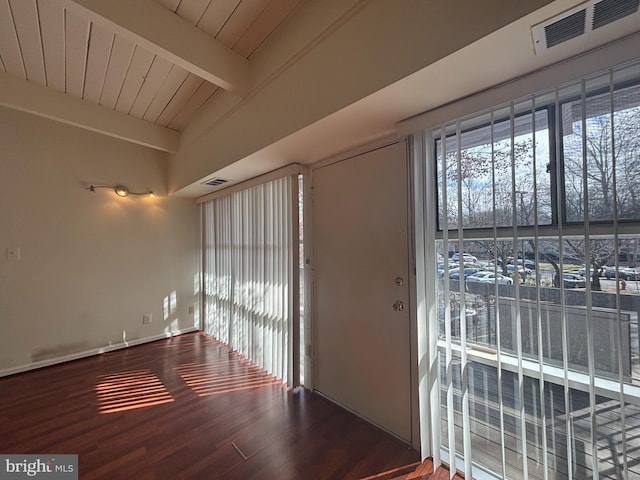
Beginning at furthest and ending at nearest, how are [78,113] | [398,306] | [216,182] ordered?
[216,182] < [78,113] < [398,306]

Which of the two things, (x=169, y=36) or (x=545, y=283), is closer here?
(x=545, y=283)

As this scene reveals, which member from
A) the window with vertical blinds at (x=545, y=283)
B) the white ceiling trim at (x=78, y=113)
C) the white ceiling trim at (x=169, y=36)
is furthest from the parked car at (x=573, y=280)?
the white ceiling trim at (x=78, y=113)

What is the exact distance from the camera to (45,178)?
2.90 meters

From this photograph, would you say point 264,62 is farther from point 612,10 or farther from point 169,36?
point 612,10

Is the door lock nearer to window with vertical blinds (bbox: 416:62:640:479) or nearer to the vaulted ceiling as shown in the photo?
window with vertical blinds (bbox: 416:62:640:479)

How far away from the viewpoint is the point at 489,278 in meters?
1.33

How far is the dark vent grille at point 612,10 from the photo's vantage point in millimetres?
820

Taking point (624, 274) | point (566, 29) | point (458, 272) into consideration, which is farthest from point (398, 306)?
point (566, 29)

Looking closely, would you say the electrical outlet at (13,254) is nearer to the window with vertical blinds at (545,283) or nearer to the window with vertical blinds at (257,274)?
the window with vertical blinds at (257,274)

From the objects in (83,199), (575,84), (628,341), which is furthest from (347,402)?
(83,199)

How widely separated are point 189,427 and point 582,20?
3013mm

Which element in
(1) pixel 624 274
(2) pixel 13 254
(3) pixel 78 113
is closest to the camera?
(1) pixel 624 274

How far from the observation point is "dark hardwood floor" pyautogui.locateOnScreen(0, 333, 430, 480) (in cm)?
156

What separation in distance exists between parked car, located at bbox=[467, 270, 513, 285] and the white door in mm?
405
